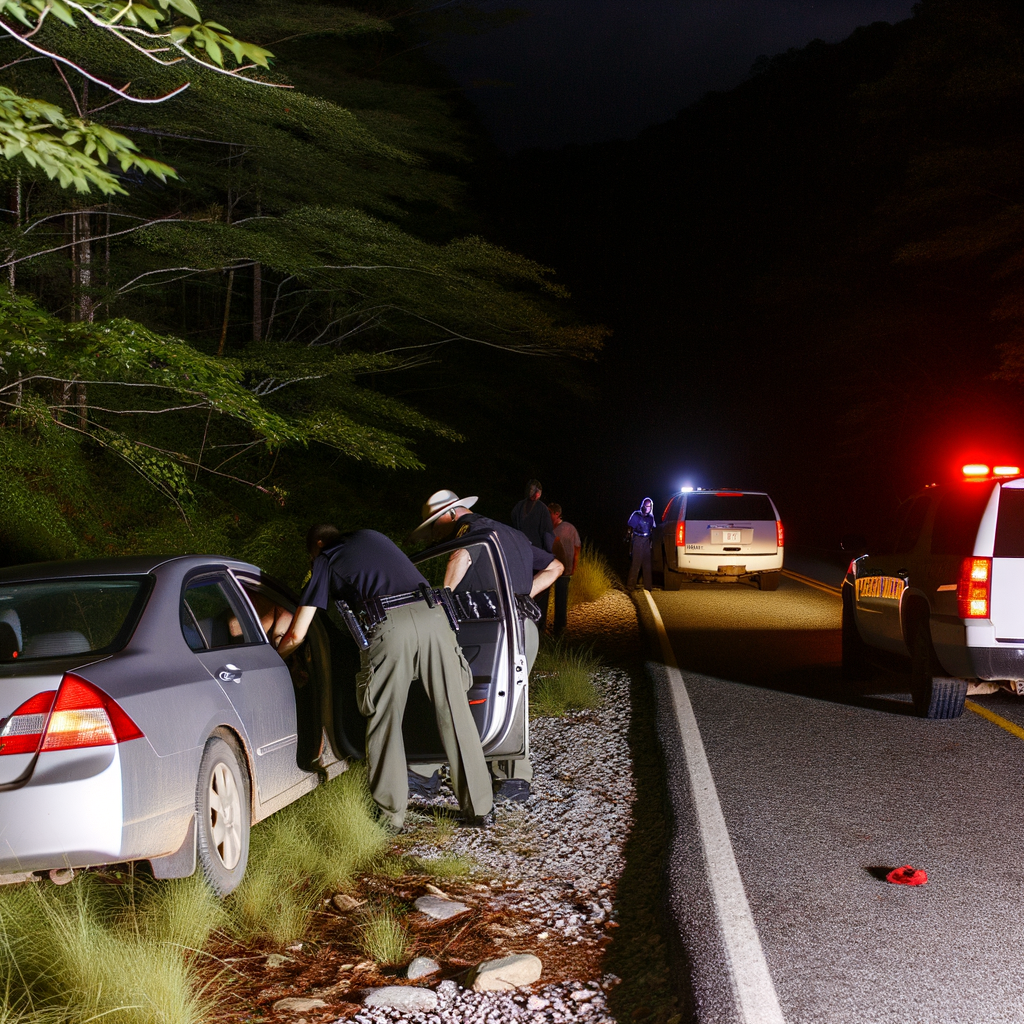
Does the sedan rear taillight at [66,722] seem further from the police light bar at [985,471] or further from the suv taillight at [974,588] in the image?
the police light bar at [985,471]

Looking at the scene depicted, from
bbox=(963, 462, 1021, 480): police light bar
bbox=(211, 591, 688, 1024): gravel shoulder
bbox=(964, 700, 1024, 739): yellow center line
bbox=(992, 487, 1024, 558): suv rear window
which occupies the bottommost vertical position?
bbox=(211, 591, 688, 1024): gravel shoulder

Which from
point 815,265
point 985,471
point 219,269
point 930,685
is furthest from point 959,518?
point 815,265

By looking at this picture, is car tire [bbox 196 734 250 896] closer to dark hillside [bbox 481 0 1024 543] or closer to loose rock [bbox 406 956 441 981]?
loose rock [bbox 406 956 441 981]

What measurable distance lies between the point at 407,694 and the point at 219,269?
28.8 feet

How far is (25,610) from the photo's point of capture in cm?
588

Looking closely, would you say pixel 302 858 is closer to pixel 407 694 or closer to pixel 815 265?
pixel 407 694

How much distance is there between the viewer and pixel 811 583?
20.1 meters

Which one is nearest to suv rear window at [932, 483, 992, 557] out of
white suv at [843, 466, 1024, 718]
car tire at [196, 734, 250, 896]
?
white suv at [843, 466, 1024, 718]

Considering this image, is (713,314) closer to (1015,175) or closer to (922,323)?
(922,323)

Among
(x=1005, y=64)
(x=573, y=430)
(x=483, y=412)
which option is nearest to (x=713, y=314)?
(x=573, y=430)

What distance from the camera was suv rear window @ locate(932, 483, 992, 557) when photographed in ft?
24.6

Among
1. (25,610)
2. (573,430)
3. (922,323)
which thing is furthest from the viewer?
(573,430)

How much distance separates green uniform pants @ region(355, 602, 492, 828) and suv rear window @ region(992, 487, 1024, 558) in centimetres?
425

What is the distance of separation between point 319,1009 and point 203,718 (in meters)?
1.35
